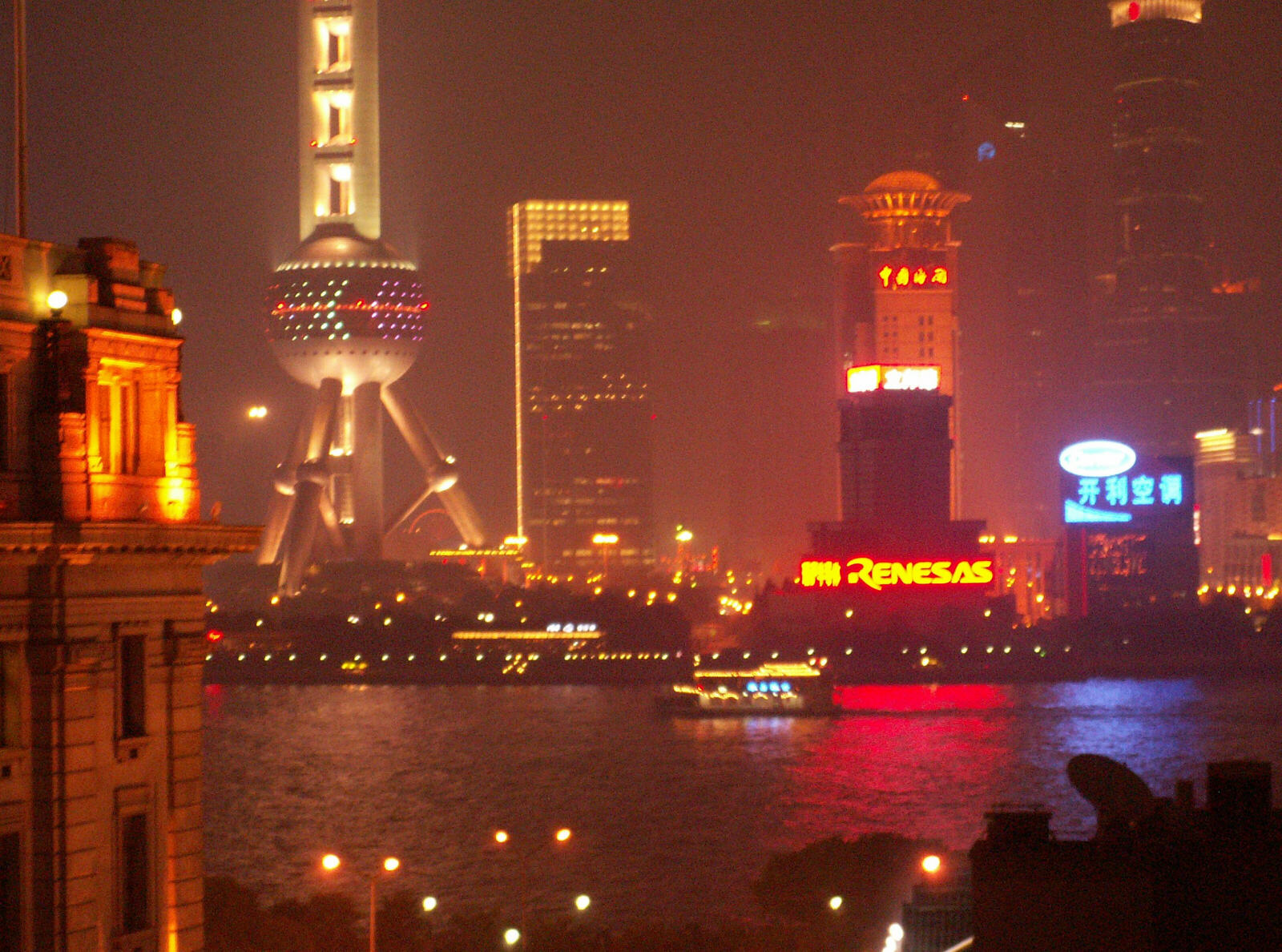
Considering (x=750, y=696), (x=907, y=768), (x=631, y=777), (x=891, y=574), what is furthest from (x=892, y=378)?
(x=631, y=777)

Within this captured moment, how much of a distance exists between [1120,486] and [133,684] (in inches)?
6605

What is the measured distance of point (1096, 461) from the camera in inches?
7042

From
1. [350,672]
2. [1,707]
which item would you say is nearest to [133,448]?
[1,707]

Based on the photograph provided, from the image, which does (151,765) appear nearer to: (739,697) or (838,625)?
(739,697)

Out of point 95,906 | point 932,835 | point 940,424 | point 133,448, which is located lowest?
point 932,835

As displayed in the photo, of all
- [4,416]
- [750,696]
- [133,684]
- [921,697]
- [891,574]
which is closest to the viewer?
[4,416]

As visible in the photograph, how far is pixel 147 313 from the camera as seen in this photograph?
1694 centimetres

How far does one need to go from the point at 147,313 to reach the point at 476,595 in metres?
178

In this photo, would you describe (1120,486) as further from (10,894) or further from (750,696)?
(10,894)

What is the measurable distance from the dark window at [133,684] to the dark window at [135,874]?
0.66 meters

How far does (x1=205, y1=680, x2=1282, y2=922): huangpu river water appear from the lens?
60812 millimetres

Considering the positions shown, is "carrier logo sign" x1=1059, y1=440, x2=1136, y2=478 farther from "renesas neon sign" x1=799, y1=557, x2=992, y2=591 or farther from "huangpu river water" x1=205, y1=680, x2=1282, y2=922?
"huangpu river water" x1=205, y1=680, x2=1282, y2=922

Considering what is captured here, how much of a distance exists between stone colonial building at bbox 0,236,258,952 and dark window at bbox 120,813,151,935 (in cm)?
1

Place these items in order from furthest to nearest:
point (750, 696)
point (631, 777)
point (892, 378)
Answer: point (892, 378) → point (750, 696) → point (631, 777)
